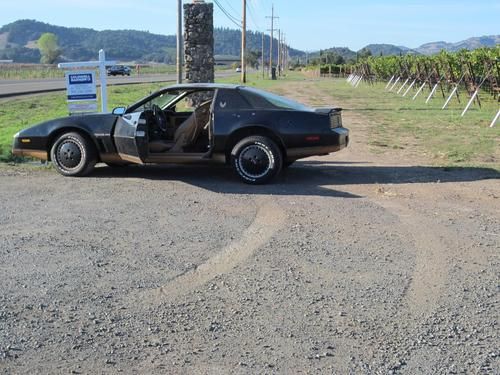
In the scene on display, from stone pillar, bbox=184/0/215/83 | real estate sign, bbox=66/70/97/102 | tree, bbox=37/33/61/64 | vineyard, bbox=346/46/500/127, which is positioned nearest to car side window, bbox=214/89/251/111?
real estate sign, bbox=66/70/97/102

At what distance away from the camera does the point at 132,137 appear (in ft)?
28.3

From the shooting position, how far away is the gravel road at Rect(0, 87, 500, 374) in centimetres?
371

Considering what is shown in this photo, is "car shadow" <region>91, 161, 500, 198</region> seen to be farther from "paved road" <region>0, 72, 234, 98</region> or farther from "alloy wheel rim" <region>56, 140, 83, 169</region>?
"paved road" <region>0, 72, 234, 98</region>

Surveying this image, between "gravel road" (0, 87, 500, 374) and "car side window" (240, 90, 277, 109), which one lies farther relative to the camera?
"car side window" (240, 90, 277, 109)

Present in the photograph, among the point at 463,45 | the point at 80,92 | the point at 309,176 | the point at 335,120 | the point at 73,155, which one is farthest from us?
the point at 463,45

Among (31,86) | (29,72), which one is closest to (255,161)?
(31,86)

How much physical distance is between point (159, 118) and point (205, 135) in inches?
28.7

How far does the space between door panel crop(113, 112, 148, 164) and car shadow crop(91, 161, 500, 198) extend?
72cm

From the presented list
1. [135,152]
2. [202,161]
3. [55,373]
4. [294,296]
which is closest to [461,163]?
[202,161]

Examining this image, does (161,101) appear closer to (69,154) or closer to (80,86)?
(69,154)

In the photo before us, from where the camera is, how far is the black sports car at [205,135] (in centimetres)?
868

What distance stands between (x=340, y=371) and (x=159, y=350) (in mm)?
1066

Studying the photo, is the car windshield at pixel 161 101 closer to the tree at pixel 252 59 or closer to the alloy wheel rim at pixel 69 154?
the alloy wheel rim at pixel 69 154

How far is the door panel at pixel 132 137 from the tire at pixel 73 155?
0.51 m
